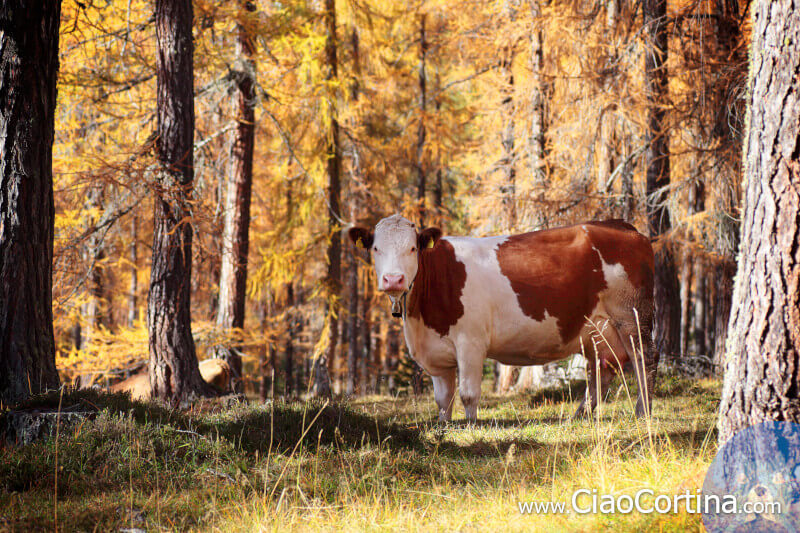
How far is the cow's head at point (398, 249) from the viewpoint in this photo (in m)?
6.31

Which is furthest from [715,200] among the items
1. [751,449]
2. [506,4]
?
[751,449]

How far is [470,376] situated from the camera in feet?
22.3

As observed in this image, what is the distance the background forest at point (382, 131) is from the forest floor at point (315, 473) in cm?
350

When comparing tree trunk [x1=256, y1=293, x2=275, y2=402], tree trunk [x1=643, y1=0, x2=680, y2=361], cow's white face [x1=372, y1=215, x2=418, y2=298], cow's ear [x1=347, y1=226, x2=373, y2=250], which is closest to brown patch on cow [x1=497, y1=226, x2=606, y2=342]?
cow's white face [x1=372, y1=215, x2=418, y2=298]

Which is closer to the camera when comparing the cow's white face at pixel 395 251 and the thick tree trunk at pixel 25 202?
the thick tree trunk at pixel 25 202

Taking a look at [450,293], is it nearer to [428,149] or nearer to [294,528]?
[294,528]

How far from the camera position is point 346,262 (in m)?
21.7

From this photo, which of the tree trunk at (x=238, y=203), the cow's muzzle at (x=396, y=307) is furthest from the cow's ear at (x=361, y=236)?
the tree trunk at (x=238, y=203)

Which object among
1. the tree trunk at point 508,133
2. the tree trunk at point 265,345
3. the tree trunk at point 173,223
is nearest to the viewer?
the tree trunk at point 173,223

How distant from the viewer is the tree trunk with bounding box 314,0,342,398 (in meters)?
14.1

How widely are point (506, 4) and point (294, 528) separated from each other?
38.0 feet

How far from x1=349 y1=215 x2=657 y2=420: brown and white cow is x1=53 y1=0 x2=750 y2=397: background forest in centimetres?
250

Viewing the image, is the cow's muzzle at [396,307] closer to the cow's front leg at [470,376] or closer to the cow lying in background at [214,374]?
the cow's front leg at [470,376]

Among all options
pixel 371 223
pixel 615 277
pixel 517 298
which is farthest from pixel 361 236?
pixel 371 223
